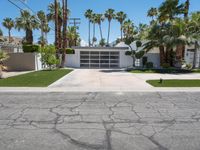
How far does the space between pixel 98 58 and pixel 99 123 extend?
91.0ft

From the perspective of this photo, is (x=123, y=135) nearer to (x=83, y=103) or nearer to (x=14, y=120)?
(x=14, y=120)

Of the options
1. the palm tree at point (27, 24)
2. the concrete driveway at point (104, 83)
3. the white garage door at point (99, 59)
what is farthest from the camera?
the palm tree at point (27, 24)

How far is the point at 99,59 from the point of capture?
3378 centimetres

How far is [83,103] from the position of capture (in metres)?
8.89

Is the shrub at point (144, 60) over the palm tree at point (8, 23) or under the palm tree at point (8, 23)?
under

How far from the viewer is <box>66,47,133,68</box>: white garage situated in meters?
33.4

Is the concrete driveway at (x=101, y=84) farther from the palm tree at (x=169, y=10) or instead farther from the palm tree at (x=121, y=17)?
the palm tree at (x=121, y=17)

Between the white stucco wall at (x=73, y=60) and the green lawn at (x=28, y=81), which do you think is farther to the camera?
the white stucco wall at (x=73, y=60)

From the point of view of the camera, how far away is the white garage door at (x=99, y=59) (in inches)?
1325

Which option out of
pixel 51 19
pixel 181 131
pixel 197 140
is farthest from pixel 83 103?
pixel 51 19

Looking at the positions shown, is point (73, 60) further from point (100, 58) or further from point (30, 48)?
point (30, 48)

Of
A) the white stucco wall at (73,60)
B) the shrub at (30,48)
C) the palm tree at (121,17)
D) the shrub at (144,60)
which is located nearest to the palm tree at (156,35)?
the shrub at (144,60)

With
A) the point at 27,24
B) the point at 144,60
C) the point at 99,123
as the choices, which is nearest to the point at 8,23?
the point at 27,24

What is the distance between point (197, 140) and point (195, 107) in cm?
348
